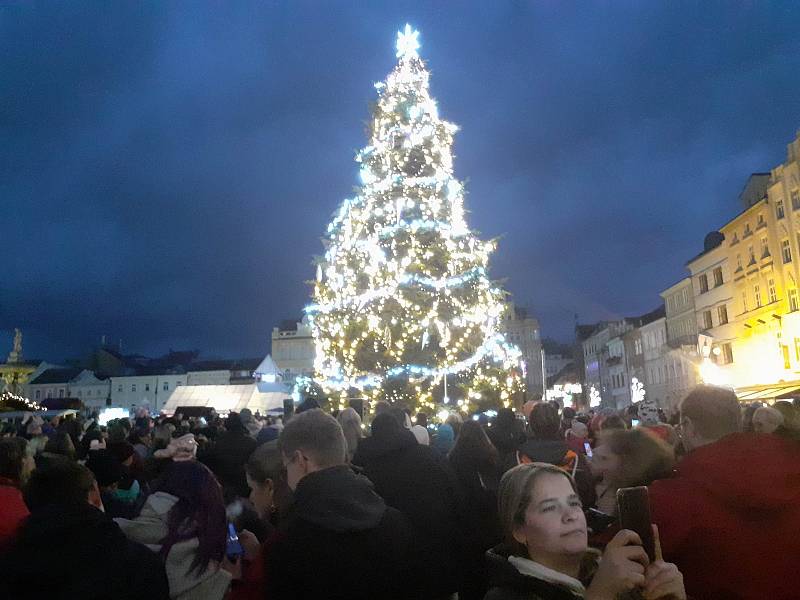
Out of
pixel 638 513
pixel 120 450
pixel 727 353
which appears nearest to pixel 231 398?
pixel 120 450

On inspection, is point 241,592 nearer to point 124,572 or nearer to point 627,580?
point 124,572

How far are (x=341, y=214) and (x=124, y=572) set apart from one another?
2271cm

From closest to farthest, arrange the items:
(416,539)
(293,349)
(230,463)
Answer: (416,539), (230,463), (293,349)

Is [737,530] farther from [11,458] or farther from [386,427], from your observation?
[11,458]

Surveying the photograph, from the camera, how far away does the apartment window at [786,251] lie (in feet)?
126

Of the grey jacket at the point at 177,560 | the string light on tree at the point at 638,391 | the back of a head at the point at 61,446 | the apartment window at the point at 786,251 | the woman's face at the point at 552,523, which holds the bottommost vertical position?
the grey jacket at the point at 177,560

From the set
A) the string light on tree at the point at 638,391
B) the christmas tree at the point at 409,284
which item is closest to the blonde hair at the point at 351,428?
the christmas tree at the point at 409,284

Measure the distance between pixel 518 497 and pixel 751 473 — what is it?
111cm

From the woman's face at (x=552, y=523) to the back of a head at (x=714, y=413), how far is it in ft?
4.36

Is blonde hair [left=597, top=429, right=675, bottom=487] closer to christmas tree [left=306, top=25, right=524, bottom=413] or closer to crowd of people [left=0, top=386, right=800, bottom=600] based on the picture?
crowd of people [left=0, top=386, right=800, bottom=600]

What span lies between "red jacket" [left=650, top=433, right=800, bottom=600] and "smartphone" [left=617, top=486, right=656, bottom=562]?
0.90 meters

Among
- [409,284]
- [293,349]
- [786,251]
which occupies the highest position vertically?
[293,349]

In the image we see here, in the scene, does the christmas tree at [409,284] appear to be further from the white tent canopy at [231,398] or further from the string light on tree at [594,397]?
the string light on tree at [594,397]

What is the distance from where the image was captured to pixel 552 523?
7.33 feet
